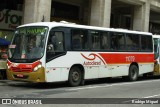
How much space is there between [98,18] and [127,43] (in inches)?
409

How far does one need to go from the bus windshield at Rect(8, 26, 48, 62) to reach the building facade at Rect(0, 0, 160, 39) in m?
8.46

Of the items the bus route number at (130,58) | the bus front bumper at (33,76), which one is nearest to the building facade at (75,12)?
the bus route number at (130,58)

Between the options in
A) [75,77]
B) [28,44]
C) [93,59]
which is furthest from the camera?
[93,59]

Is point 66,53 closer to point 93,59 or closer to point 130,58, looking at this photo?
point 93,59

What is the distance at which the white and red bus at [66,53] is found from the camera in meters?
16.2

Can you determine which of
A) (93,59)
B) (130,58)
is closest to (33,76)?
(93,59)

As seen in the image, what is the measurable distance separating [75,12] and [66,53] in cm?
2032

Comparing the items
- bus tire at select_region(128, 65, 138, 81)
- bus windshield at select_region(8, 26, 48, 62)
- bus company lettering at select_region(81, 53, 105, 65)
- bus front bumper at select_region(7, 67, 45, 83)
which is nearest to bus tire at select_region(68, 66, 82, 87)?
bus company lettering at select_region(81, 53, 105, 65)

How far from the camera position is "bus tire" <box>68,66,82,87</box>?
17453 millimetres

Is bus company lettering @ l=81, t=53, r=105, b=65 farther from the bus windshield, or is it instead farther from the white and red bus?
the bus windshield

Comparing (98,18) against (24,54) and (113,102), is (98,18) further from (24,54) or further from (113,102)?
(113,102)

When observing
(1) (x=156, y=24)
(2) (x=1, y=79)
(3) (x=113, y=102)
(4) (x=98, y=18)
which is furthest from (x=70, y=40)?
(1) (x=156, y=24)

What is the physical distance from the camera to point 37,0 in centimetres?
2572

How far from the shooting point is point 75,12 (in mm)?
37094
